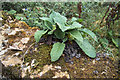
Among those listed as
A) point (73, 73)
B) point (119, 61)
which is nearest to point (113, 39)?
point (119, 61)

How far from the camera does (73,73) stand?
1.81 metres

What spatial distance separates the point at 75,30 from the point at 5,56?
146 cm

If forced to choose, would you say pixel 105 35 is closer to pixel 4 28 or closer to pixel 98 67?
pixel 98 67

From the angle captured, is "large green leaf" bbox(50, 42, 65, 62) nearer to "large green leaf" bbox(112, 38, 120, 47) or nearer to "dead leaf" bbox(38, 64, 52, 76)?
"dead leaf" bbox(38, 64, 52, 76)

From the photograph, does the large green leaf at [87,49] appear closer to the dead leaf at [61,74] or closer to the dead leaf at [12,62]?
the dead leaf at [61,74]

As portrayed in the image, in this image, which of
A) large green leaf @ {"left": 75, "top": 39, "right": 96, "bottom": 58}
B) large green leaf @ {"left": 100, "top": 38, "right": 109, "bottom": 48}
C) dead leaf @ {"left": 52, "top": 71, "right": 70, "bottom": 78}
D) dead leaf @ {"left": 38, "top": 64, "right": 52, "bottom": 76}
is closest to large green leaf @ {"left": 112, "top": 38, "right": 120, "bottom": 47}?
large green leaf @ {"left": 100, "top": 38, "right": 109, "bottom": 48}

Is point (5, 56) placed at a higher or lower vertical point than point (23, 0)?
lower

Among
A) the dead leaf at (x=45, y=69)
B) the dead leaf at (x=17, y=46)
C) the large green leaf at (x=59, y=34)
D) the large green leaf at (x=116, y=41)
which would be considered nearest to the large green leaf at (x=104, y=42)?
the large green leaf at (x=116, y=41)

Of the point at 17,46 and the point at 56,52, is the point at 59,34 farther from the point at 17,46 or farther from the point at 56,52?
the point at 17,46

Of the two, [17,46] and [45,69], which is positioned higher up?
[17,46]

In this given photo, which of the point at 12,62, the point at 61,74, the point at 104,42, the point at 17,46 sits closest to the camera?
the point at 61,74

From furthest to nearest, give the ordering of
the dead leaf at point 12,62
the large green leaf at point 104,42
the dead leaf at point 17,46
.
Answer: the large green leaf at point 104,42
the dead leaf at point 17,46
the dead leaf at point 12,62

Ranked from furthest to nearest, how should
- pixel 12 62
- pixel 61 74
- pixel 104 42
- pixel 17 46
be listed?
pixel 104 42 → pixel 17 46 → pixel 12 62 → pixel 61 74

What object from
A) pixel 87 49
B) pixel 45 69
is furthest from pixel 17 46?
pixel 87 49
